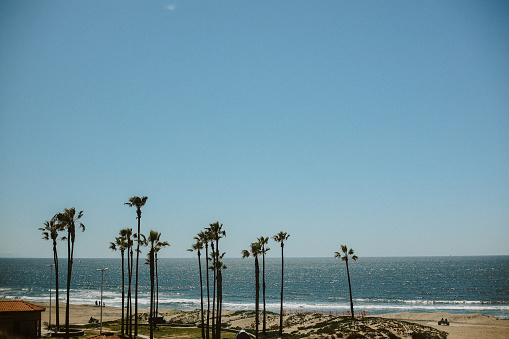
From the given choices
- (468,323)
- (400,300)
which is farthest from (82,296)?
(468,323)

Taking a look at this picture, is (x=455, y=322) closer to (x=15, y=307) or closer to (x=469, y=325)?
(x=469, y=325)

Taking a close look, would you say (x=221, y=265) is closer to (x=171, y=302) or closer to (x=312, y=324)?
(x=312, y=324)

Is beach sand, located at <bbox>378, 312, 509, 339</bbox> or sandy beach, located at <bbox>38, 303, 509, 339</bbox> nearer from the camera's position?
beach sand, located at <bbox>378, 312, 509, 339</bbox>

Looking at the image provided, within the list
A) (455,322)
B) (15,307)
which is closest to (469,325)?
(455,322)

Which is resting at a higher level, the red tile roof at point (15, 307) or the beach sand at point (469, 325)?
the red tile roof at point (15, 307)

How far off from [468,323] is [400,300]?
50347 millimetres

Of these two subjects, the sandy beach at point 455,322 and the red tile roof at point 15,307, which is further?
the sandy beach at point 455,322

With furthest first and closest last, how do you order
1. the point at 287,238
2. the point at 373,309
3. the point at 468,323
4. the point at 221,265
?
1. the point at 373,309
2. the point at 468,323
3. the point at 287,238
4. the point at 221,265

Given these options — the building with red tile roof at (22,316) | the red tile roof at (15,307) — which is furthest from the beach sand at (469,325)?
the red tile roof at (15,307)

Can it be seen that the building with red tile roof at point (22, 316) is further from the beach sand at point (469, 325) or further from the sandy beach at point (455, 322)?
the beach sand at point (469, 325)

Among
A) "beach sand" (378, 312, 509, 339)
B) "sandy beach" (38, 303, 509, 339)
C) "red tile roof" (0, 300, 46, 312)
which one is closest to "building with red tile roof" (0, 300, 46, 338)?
"red tile roof" (0, 300, 46, 312)

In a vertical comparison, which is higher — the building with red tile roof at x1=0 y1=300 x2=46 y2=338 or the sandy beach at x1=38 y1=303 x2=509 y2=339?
the building with red tile roof at x1=0 y1=300 x2=46 y2=338

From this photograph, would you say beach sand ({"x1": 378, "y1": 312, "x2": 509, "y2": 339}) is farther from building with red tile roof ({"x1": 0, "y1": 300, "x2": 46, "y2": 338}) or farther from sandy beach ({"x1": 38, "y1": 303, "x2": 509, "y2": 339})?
building with red tile roof ({"x1": 0, "y1": 300, "x2": 46, "y2": 338})

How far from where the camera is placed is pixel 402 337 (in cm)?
4528
